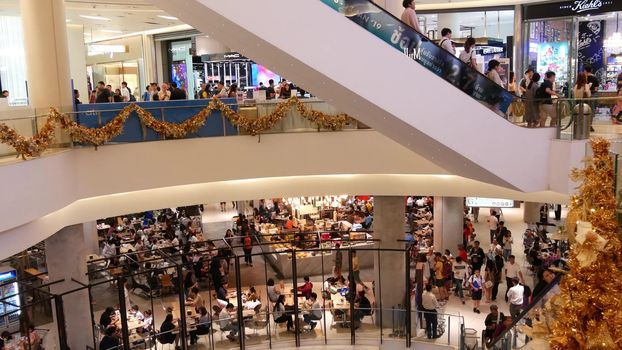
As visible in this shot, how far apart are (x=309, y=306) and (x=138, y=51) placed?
1885cm

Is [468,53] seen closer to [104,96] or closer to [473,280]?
[473,280]

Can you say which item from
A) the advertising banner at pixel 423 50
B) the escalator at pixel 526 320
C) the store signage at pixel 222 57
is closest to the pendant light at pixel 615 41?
the advertising banner at pixel 423 50

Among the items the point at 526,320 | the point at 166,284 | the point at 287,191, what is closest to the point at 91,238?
the point at 166,284

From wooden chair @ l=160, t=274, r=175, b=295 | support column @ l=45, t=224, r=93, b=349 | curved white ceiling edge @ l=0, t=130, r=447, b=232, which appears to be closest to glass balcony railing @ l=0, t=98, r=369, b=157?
curved white ceiling edge @ l=0, t=130, r=447, b=232

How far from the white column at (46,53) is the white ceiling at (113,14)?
4.51 meters

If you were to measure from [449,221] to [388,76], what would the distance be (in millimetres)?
13052

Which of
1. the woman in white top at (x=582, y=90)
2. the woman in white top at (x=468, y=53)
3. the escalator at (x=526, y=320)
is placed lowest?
the escalator at (x=526, y=320)

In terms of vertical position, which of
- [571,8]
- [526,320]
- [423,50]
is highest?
[571,8]

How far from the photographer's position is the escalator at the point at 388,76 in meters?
7.12

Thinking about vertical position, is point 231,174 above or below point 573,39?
below

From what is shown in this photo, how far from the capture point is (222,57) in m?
23.6

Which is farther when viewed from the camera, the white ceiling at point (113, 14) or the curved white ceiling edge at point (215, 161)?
the white ceiling at point (113, 14)

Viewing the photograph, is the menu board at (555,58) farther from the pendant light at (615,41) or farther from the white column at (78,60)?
the white column at (78,60)

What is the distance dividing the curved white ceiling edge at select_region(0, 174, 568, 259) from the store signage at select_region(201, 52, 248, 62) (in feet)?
34.1
